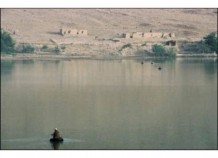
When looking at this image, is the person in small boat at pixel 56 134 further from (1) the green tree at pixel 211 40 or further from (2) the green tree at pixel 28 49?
(1) the green tree at pixel 211 40

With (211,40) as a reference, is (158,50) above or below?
below

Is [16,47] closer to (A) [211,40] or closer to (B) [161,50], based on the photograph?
(B) [161,50]

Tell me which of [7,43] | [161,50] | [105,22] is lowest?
[161,50]

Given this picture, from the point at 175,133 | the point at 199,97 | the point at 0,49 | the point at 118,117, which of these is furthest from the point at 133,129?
the point at 0,49

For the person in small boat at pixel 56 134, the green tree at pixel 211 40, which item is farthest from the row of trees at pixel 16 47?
the person in small boat at pixel 56 134

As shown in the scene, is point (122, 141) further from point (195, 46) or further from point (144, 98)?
point (195, 46)

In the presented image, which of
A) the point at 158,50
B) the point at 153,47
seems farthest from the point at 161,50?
the point at 153,47
